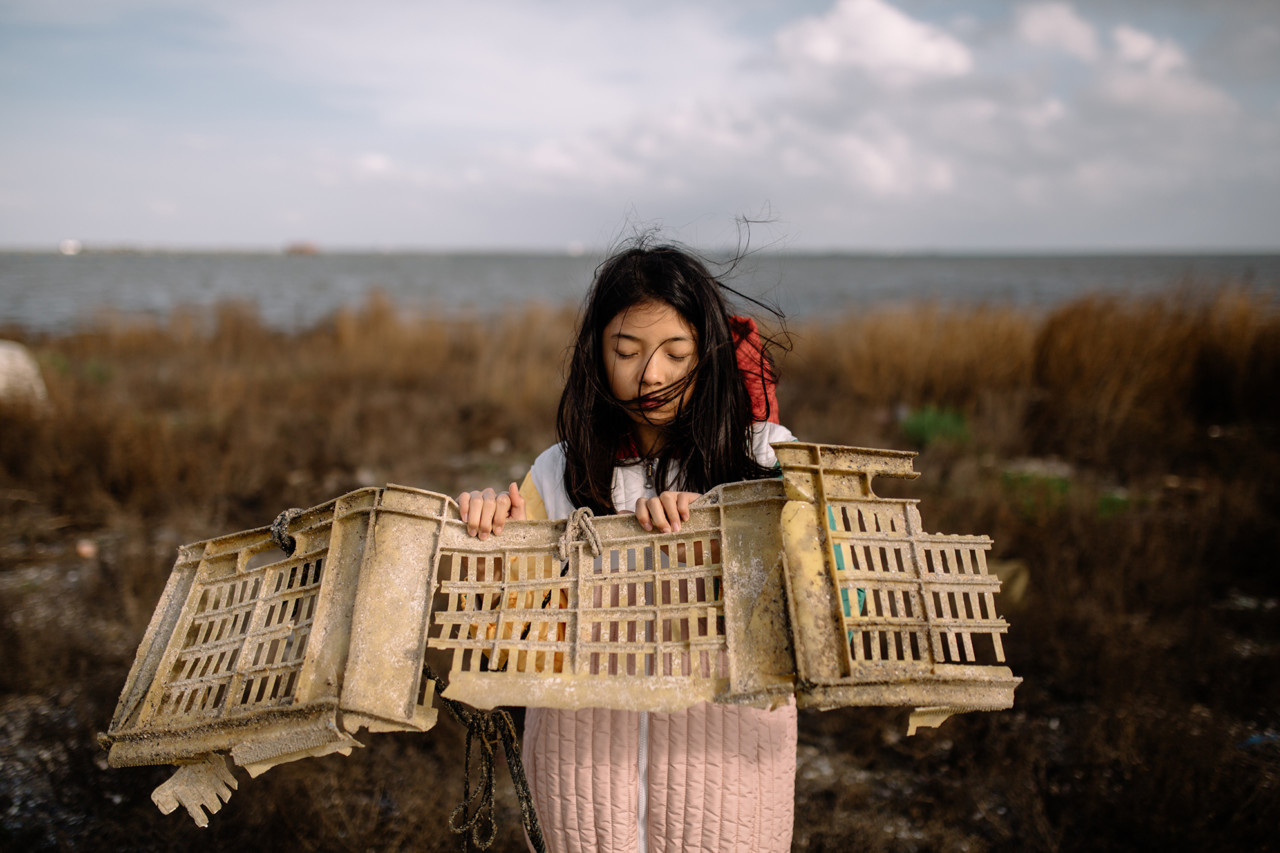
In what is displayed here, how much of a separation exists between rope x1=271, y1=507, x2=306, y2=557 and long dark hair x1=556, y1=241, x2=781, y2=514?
65cm

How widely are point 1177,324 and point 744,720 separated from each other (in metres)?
6.88

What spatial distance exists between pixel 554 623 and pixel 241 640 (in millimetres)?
595

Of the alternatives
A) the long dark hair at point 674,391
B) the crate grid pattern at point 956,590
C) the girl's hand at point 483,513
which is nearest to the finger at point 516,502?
the girl's hand at point 483,513

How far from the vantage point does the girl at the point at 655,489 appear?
148 cm

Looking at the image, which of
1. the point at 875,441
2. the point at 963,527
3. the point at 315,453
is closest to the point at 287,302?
the point at 315,453

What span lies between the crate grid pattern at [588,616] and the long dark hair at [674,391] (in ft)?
1.24

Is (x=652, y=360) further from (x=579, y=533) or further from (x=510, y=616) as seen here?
(x=510, y=616)

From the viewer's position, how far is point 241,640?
1293 mm

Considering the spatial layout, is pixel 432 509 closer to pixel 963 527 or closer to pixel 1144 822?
pixel 1144 822

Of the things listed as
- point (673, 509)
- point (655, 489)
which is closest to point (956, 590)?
point (673, 509)

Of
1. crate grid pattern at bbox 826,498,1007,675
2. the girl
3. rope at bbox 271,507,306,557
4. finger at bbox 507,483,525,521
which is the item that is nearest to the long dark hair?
the girl

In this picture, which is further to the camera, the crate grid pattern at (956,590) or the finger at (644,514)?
the finger at (644,514)

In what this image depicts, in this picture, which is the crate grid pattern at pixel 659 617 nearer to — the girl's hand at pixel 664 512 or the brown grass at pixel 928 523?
the girl's hand at pixel 664 512

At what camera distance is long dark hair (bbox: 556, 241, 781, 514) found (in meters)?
1.70
